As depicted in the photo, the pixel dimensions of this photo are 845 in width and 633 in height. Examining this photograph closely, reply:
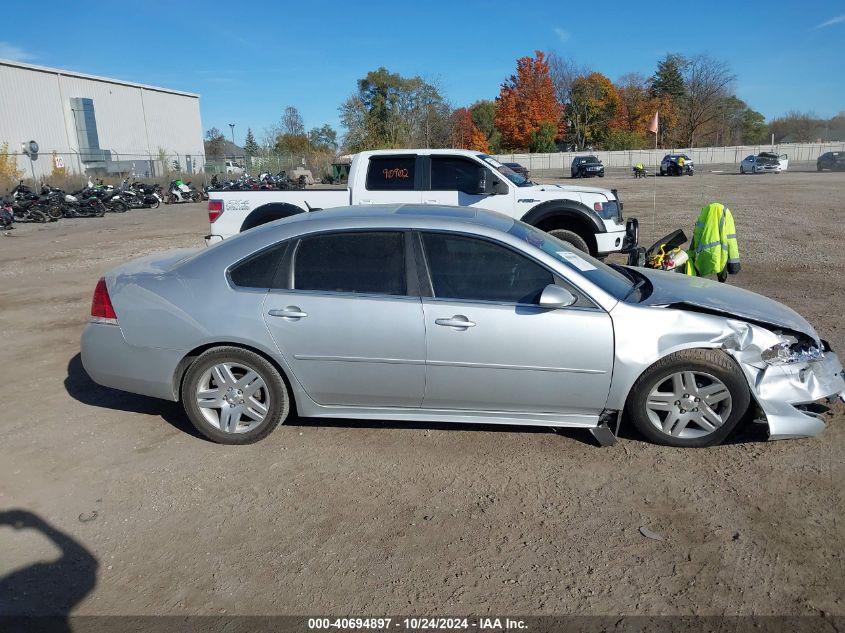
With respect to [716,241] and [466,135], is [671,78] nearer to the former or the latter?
[466,135]

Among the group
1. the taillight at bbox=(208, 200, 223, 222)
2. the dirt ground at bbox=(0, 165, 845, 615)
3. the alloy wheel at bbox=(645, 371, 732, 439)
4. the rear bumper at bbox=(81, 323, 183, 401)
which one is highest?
the taillight at bbox=(208, 200, 223, 222)

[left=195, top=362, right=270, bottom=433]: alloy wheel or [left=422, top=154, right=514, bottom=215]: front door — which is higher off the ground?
[left=422, top=154, right=514, bottom=215]: front door

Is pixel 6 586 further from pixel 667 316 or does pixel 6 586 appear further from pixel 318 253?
pixel 667 316

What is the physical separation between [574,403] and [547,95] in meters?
74.4

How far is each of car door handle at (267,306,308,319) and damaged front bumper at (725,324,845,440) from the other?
2781mm

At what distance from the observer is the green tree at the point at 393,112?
5812cm

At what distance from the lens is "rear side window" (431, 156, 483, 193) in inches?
372

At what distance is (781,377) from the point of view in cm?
403

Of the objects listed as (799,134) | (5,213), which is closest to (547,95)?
(799,134)

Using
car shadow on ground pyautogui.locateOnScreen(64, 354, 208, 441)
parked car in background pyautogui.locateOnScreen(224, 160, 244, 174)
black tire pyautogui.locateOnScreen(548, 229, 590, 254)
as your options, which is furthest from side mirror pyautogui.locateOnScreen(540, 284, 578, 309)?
parked car in background pyautogui.locateOnScreen(224, 160, 244, 174)

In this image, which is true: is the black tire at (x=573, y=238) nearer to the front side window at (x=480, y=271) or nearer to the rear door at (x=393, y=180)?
the rear door at (x=393, y=180)

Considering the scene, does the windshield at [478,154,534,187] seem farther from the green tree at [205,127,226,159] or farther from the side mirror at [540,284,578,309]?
the green tree at [205,127,226,159]

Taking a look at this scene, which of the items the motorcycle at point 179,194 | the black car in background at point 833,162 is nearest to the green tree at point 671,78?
the black car in background at point 833,162

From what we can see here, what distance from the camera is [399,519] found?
3.51 m
